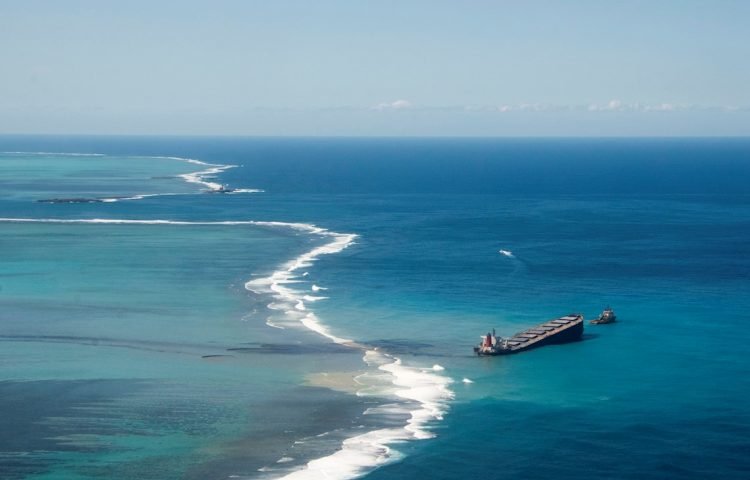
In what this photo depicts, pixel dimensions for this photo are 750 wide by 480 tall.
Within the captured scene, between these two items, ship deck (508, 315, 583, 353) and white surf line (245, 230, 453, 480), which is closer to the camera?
white surf line (245, 230, 453, 480)

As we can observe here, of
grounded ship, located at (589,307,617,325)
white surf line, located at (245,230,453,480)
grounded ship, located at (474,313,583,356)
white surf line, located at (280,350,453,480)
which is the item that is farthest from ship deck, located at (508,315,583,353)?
white surf line, located at (280,350,453,480)

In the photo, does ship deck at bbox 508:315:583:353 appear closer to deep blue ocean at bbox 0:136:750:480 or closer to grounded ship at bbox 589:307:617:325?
deep blue ocean at bbox 0:136:750:480

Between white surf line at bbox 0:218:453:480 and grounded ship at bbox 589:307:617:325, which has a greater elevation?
grounded ship at bbox 589:307:617:325

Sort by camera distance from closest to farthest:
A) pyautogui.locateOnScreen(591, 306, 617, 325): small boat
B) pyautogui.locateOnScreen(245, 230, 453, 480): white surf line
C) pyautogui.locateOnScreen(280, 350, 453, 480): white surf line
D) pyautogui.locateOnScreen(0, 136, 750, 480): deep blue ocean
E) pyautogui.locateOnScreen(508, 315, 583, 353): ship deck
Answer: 1. pyautogui.locateOnScreen(280, 350, 453, 480): white surf line
2. pyautogui.locateOnScreen(245, 230, 453, 480): white surf line
3. pyautogui.locateOnScreen(0, 136, 750, 480): deep blue ocean
4. pyautogui.locateOnScreen(508, 315, 583, 353): ship deck
5. pyautogui.locateOnScreen(591, 306, 617, 325): small boat

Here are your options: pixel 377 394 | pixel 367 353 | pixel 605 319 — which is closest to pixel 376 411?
pixel 377 394

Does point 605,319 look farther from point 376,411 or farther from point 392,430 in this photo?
point 392,430

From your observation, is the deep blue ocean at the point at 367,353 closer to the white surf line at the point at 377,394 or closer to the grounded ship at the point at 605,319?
the white surf line at the point at 377,394
